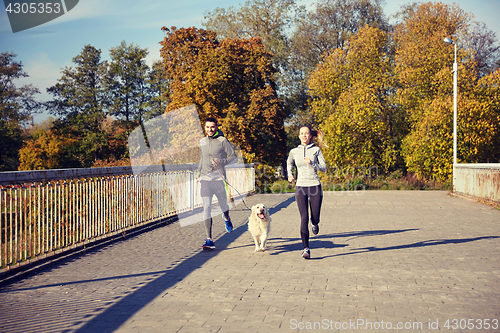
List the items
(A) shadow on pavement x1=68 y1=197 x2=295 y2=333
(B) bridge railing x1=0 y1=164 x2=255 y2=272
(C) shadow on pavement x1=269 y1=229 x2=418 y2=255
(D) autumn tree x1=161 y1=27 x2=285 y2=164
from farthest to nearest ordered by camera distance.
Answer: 1. (D) autumn tree x1=161 y1=27 x2=285 y2=164
2. (C) shadow on pavement x1=269 y1=229 x2=418 y2=255
3. (B) bridge railing x1=0 y1=164 x2=255 y2=272
4. (A) shadow on pavement x1=68 y1=197 x2=295 y2=333

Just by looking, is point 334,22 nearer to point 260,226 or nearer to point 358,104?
point 358,104

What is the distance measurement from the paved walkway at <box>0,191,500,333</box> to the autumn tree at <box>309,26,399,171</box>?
23.5m

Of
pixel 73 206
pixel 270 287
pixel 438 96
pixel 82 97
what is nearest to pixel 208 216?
pixel 73 206

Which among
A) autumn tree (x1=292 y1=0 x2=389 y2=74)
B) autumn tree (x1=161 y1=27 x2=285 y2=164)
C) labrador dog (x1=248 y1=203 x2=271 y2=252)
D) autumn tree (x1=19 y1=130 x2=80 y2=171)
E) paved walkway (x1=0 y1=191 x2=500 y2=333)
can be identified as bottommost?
paved walkway (x1=0 y1=191 x2=500 y2=333)

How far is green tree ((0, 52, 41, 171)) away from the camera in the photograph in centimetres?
5197

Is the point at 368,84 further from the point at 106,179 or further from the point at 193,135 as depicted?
the point at 106,179

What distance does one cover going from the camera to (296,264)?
700cm

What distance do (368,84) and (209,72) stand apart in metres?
13.3

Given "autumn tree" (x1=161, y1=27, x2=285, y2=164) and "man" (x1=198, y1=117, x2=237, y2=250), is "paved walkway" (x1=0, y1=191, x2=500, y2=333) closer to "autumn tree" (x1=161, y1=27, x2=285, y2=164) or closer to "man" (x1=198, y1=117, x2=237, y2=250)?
"man" (x1=198, y1=117, x2=237, y2=250)

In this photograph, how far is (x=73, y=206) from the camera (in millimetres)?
7910

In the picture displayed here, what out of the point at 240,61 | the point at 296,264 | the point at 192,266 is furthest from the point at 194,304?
the point at 240,61

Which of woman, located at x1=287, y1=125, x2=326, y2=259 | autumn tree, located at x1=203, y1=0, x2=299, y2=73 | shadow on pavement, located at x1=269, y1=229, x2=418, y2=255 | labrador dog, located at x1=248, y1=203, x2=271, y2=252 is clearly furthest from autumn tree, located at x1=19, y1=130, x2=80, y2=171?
woman, located at x1=287, y1=125, x2=326, y2=259

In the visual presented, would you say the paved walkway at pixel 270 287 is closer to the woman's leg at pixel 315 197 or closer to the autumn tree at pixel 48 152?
the woman's leg at pixel 315 197

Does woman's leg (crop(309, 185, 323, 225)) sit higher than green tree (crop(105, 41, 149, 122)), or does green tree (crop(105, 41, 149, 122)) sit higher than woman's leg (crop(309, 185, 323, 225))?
green tree (crop(105, 41, 149, 122))
